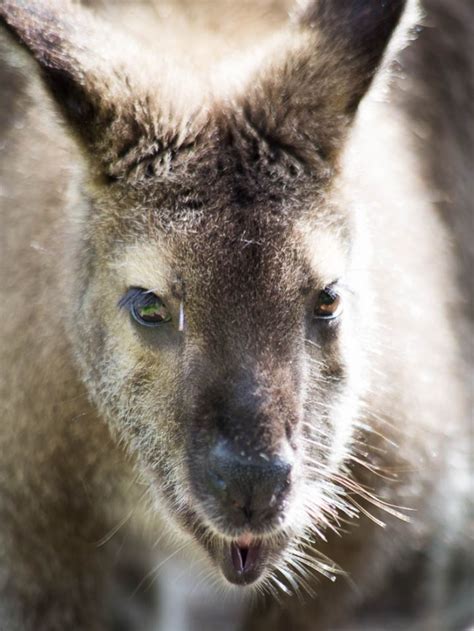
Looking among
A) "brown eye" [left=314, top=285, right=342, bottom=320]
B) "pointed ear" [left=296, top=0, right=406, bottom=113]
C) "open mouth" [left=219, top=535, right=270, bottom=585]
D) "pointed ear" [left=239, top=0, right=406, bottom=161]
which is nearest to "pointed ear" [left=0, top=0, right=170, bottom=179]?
"pointed ear" [left=239, top=0, right=406, bottom=161]

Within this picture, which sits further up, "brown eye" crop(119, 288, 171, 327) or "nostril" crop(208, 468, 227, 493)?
"brown eye" crop(119, 288, 171, 327)

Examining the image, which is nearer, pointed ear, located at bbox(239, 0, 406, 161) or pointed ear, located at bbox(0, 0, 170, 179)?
pointed ear, located at bbox(0, 0, 170, 179)

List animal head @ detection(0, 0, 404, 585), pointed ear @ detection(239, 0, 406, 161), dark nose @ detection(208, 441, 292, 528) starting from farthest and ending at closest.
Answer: pointed ear @ detection(239, 0, 406, 161) < animal head @ detection(0, 0, 404, 585) < dark nose @ detection(208, 441, 292, 528)

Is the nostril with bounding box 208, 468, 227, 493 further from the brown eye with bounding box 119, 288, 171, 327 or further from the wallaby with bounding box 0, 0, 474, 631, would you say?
the brown eye with bounding box 119, 288, 171, 327

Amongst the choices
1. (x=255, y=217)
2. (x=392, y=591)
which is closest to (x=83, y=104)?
(x=255, y=217)

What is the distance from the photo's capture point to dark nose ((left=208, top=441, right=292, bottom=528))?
3730 mm

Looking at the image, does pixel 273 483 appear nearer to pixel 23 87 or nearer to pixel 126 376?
pixel 126 376

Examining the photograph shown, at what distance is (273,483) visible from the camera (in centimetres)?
377

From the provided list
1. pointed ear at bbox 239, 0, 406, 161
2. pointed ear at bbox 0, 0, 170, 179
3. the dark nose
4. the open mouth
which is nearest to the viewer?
the dark nose

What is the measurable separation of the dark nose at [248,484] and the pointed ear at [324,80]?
1.23 m

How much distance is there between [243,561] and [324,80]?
5.97 feet

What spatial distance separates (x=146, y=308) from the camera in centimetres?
409

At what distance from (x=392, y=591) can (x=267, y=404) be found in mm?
3959

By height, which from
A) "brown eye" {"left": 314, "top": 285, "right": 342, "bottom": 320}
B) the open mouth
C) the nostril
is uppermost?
"brown eye" {"left": 314, "top": 285, "right": 342, "bottom": 320}
